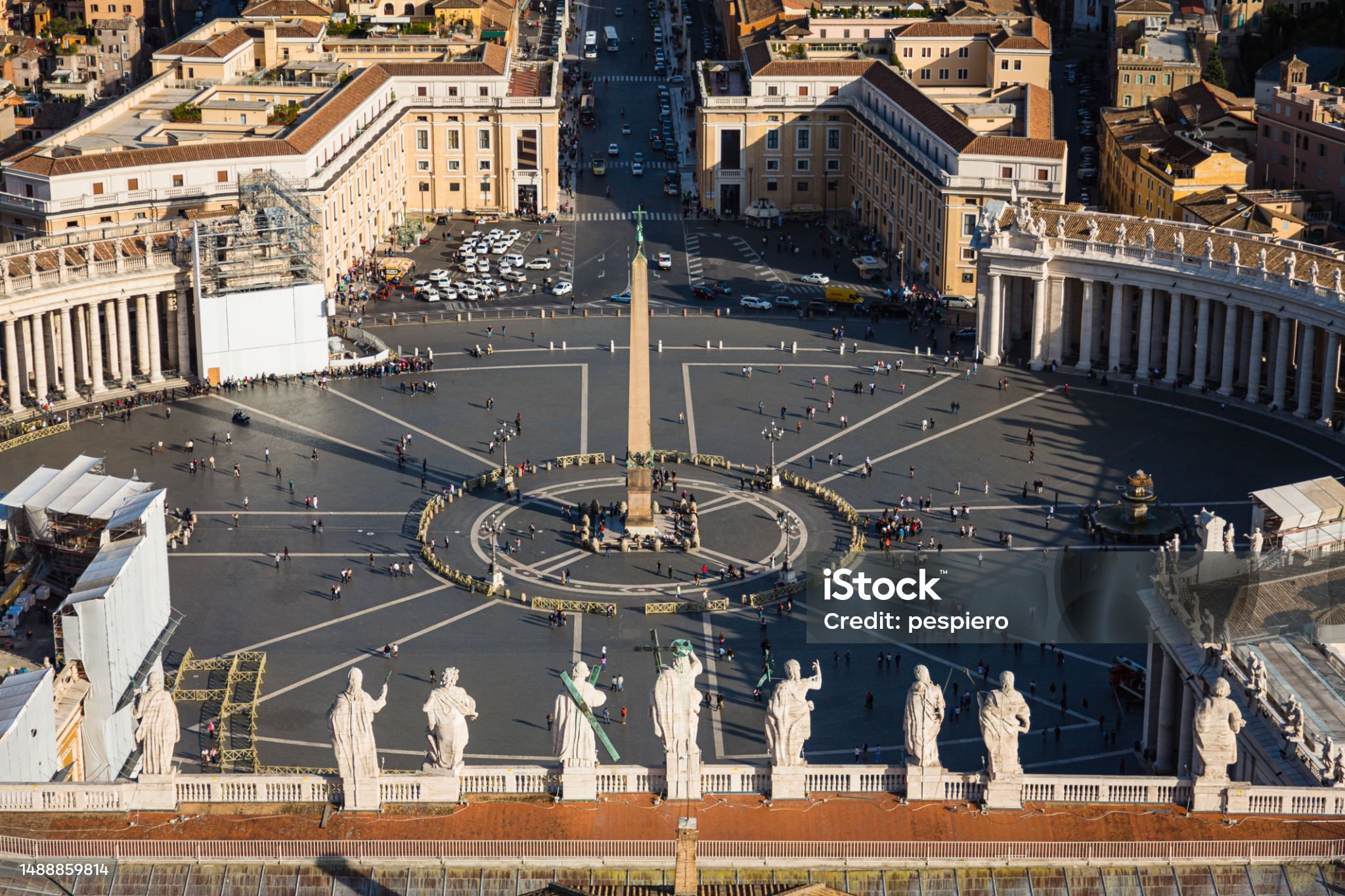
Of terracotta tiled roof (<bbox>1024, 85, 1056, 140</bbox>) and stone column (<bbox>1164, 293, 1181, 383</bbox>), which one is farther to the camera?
terracotta tiled roof (<bbox>1024, 85, 1056, 140</bbox>)

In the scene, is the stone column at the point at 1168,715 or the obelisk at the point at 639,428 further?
the obelisk at the point at 639,428

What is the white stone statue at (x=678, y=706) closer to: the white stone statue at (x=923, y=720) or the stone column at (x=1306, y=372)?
the white stone statue at (x=923, y=720)

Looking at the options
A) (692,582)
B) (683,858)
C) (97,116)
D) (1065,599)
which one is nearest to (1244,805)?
(683,858)

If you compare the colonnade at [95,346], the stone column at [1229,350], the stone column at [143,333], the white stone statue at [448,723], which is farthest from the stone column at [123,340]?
the white stone statue at [448,723]

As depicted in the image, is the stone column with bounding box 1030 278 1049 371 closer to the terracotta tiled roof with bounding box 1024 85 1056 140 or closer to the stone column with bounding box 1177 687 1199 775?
the terracotta tiled roof with bounding box 1024 85 1056 140

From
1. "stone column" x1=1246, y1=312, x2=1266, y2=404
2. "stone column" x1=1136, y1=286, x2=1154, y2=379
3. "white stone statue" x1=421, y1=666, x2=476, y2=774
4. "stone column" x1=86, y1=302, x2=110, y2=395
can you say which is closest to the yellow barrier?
"stone column" x1=86, y1=302, x2=110, y2=395

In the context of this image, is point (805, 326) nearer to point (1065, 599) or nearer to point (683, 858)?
point (1065, 599)

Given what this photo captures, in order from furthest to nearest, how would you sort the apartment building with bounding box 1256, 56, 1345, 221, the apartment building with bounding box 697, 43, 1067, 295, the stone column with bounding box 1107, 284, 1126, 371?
the apartment building with bounding box 1256, 56, 1345, 221, the apartment building with bounding box 697, 43, 1067, 295, the stone column with bounding box 1107, 284, 1126, 371
